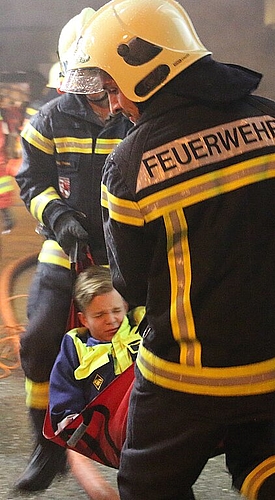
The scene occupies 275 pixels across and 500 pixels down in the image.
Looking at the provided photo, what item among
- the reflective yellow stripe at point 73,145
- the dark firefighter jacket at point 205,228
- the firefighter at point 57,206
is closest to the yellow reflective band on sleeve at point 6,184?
the firefighter at point 57,206

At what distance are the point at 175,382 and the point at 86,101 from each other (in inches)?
42.5

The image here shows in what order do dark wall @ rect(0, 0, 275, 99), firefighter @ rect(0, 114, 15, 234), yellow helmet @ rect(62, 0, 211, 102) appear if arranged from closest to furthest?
yellow helmet @ rect(62, 0, 211, 102) < dark wall @ rect(0, 0, 275, 99) < firefighter @ rect(0, 114, 15, 234)

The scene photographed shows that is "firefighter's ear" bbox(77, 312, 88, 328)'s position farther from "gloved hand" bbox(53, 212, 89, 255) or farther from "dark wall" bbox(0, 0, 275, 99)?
"dark wall" bbox(0, 0, 275, 99)

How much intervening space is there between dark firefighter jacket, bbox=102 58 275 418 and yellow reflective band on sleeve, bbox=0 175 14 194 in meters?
2.94

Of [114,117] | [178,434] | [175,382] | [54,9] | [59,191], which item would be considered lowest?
[178,434]

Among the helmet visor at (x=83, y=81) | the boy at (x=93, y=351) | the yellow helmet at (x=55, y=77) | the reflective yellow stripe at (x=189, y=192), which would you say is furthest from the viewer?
the yellow helmet at (x=55, y=77)

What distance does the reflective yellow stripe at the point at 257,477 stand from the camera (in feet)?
5.56

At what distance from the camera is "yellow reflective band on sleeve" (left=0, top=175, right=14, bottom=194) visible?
4492 millimetres

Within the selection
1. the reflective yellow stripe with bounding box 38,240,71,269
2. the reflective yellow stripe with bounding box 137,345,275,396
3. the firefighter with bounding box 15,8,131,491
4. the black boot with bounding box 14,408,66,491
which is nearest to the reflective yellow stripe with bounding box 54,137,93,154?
the firefighter with bounding box 15,8,131,491

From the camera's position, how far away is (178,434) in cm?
166

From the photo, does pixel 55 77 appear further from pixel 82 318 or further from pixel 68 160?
pixel 82 318

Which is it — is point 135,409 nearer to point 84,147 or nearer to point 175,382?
point 175,382

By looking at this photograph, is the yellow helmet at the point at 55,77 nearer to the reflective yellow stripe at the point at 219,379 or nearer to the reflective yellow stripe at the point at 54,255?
the reflective yellow stripe at the point at 54,255

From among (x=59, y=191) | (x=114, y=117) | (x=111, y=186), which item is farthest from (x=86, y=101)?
(x=111, y=186)
